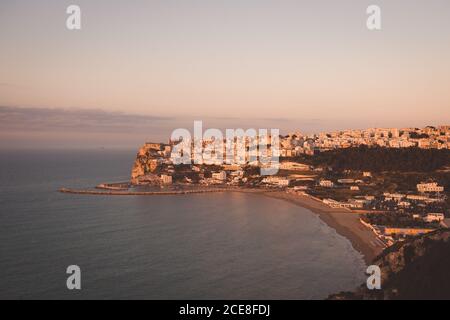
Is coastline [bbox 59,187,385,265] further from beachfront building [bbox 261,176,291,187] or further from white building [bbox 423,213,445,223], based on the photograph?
white building [bbox 423,213,445,223]

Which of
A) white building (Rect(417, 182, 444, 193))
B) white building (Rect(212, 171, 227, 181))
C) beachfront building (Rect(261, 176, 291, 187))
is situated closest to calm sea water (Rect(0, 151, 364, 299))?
white building (Rect(417, 182, 444, 193))

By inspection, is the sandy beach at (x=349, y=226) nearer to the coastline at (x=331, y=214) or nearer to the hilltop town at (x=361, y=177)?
the coastline at (x=331, y=214)

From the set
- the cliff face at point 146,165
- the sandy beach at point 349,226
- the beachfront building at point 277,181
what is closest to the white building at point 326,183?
the beachfront building at point 277,181

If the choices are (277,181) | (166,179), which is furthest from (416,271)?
(166,179)

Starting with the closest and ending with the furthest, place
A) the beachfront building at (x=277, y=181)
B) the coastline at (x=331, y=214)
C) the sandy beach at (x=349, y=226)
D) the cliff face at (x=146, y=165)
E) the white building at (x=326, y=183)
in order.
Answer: the sandy beach at (x=349, y=226) → the coastline at (x=331, y=214) → the white building at (x=326, y=183) → the beachfront building at (x=277, y=181) → the cliff face at (x=146, y=165)
